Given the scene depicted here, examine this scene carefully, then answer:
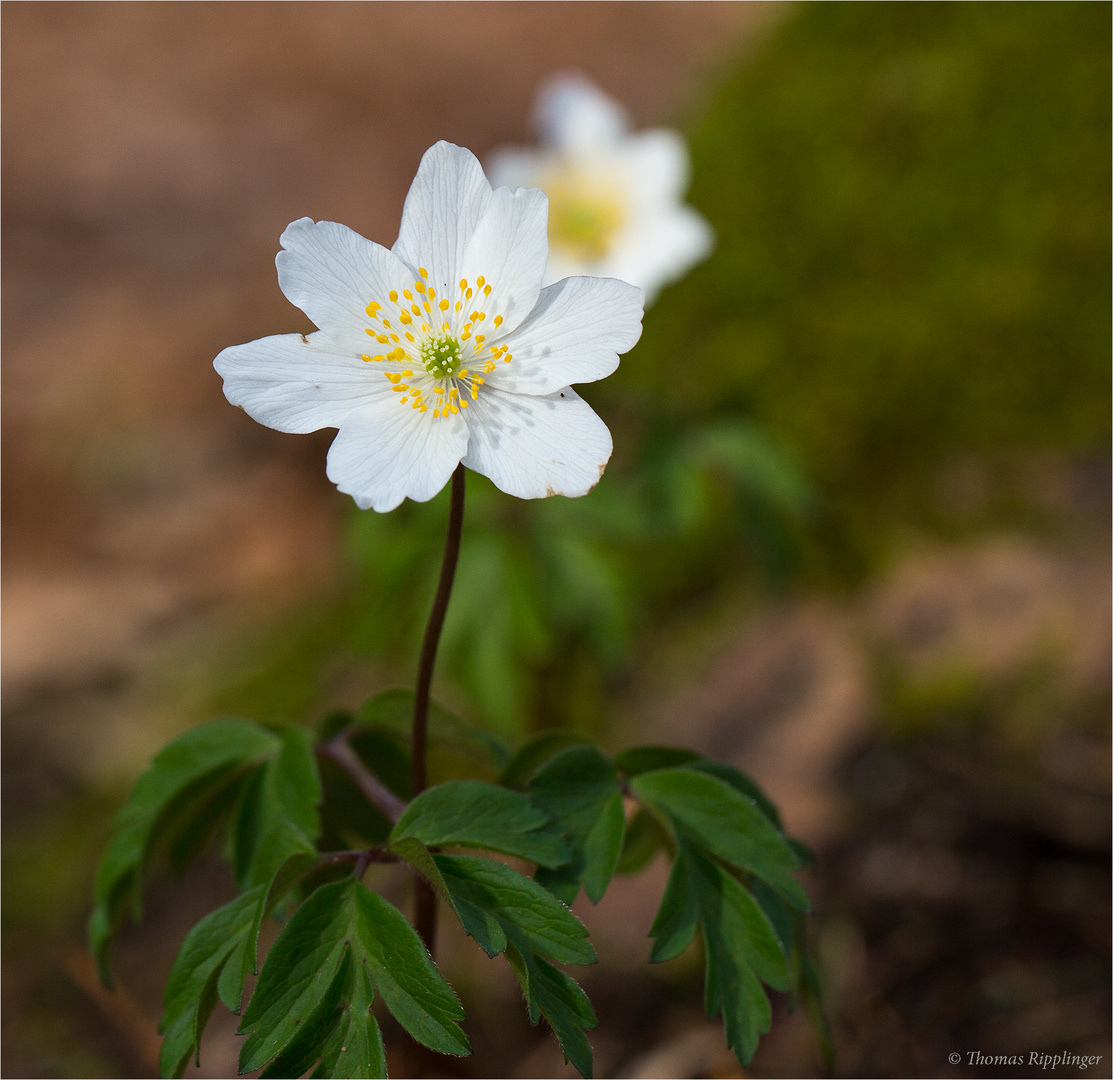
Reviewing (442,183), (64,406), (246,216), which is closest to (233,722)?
(442,183)

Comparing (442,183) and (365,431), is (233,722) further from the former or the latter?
(442,183)

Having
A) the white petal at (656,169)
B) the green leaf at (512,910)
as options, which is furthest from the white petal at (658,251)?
the green leaf at (512,910)

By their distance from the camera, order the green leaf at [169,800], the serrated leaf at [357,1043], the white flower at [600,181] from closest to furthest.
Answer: the serrated leaf at [357,1043]
the green leaf at [169,800]
the white flower at [600,181]

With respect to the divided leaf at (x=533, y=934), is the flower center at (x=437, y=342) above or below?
above

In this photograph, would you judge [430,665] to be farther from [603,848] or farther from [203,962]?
[203,962]

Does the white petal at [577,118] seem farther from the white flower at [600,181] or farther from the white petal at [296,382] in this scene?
the white petal at [296,382]

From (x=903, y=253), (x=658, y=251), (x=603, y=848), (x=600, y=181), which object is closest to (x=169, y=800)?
(x=603, y=848)

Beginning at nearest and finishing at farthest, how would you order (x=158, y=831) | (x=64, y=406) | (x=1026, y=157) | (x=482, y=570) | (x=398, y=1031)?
(x=158, y=831)
(x=398, y=1031)
(x=482, y=570)
(x=1026, y=157)
(x=64, y=406)

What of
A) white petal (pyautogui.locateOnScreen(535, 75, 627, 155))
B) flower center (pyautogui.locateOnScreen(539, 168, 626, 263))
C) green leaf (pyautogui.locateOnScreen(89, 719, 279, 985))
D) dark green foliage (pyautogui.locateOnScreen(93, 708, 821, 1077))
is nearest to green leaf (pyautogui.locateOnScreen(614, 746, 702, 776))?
dark green foliage (pyautogui.locateOnScreen(93, 708, 821, 1077))
